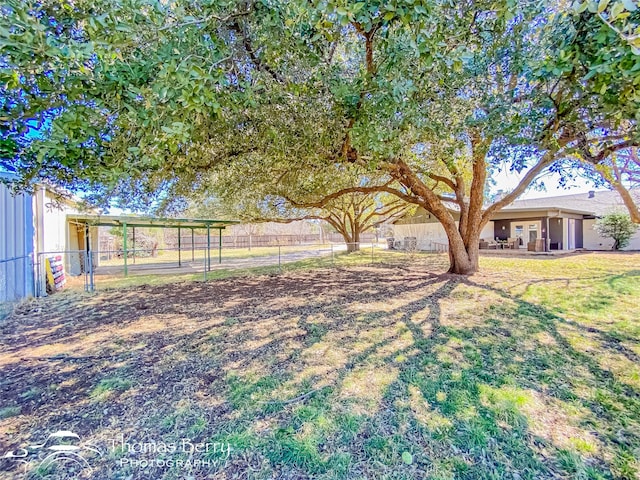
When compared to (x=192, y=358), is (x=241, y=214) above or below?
above

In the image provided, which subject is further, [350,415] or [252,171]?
[252,171]

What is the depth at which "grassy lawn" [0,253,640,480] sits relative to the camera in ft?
6.70

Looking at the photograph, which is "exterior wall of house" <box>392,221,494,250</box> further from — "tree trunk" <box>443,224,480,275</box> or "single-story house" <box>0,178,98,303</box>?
"single-story house" <box>0,178,98,303</box>

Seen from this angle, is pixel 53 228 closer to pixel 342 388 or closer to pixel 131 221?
pixel 131 221

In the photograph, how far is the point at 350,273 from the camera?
10531 mm

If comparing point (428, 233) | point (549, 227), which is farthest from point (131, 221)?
point (549, 227)

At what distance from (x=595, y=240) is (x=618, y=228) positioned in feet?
7.52

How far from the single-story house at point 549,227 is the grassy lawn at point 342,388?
40.0 ft

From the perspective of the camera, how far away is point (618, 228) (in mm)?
16344

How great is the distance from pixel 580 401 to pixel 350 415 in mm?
2054

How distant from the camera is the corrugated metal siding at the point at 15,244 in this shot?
664cm

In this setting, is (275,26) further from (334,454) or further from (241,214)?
(241,214)

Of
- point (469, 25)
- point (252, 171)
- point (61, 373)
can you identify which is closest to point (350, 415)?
point (61, 373)

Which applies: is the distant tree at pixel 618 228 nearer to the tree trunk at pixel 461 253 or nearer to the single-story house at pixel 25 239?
the tree trunk at pixel 461 253
